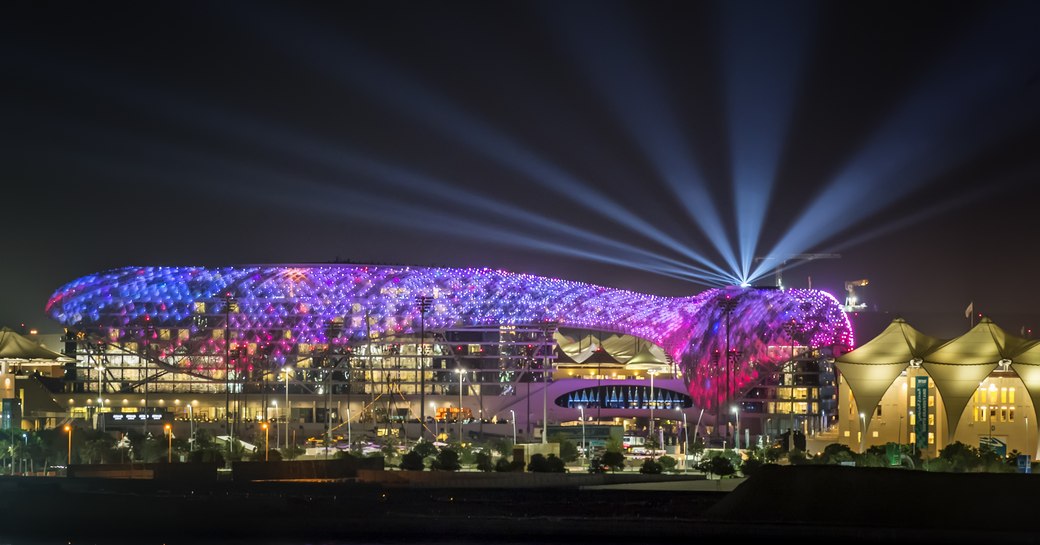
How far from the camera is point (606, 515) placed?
61.6m

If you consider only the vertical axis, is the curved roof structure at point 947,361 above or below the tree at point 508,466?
above

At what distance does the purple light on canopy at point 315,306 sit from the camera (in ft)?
543

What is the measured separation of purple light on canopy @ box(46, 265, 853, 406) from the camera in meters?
166

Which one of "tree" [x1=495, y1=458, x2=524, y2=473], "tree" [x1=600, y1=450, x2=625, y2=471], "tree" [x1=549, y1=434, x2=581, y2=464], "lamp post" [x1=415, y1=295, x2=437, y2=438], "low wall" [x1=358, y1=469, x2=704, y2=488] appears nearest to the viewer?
"low wall" [x1=358, y1=469, x2=704, y2=488]

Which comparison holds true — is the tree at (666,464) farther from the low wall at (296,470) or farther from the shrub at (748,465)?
the low wall at (296,470)

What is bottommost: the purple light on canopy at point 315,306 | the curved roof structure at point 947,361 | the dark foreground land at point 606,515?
the dark foreground land at point 606,515

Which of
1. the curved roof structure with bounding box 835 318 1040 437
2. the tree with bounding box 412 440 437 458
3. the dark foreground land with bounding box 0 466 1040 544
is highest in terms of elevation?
the curved roof structure with bounding box 835 318 1040 437

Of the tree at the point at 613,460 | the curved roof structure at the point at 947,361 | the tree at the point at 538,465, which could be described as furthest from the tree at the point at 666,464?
the curved roof structure at the point at 947,361

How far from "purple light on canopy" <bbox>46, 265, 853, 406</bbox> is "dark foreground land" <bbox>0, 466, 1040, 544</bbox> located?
9598 centimetres

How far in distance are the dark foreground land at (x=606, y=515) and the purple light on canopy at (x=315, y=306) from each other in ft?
315

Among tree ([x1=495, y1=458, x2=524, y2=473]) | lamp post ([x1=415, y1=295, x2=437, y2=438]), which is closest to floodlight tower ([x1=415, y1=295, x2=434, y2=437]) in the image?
lamp post ([x1=415, y1=295, x2=437, y2=438])

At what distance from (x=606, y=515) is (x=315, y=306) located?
359 ft

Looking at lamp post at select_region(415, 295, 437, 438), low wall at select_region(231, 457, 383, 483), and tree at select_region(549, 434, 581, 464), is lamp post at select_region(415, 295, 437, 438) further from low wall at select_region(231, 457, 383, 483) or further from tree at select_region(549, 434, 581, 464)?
low wall at select_region(231, 457, 383, 483)

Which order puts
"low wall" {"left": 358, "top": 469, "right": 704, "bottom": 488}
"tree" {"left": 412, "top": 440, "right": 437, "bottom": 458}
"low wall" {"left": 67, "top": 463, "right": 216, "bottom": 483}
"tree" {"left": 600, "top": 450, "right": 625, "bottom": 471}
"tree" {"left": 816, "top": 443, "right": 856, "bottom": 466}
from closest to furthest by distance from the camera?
"low wall" {"left": 67, "top": 463, "right": 216, "bottom": 483}, "low wall" {"left": 358, "top": 469, "right": 704, "bottom": 488}, "tree" {"left": 816, "top": 443, "right": 856, "bottom": 466}, "tree" {"left": 600, "top": 450, "right": 625, "bottom": 471}, "tree" {"left": 412, "top": 440, "right": 437, "bottom": 458}
